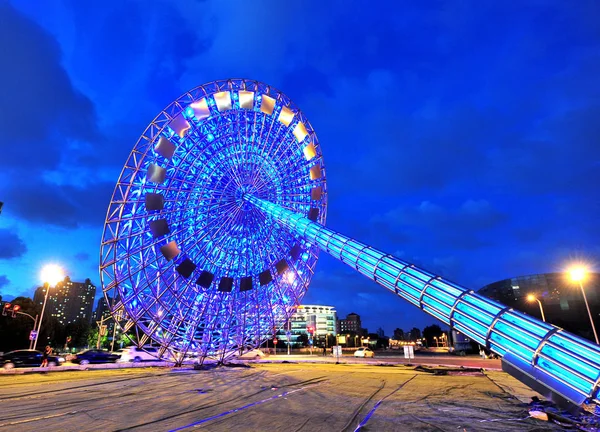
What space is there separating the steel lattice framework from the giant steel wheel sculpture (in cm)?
8

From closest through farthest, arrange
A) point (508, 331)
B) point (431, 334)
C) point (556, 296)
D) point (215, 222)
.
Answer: point (508, 331) → point (215, 222) → point (556, 296) → point (431, 334)

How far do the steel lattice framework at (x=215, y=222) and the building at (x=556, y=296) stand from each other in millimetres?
98593

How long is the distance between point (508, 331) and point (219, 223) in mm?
21838

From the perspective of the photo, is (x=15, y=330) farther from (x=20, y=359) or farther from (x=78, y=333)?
(x=78, y=333)

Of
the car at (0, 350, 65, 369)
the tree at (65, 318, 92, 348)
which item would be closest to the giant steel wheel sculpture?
the car at (0, 350, 65, 369)

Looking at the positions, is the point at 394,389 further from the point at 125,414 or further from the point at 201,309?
the point at 201,309

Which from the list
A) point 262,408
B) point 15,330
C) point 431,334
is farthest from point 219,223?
point 431,334

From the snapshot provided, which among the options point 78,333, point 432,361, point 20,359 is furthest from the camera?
point 78,333

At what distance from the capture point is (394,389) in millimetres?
17219

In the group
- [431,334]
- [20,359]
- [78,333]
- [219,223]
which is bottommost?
[431,334]

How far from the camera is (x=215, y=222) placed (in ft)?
85.6

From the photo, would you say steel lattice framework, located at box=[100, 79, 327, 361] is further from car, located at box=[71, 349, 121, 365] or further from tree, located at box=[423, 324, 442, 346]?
tree, located at box=[423, 324, 442, 346]

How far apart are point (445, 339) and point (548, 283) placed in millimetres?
63336

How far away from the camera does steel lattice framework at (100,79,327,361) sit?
22.4m
